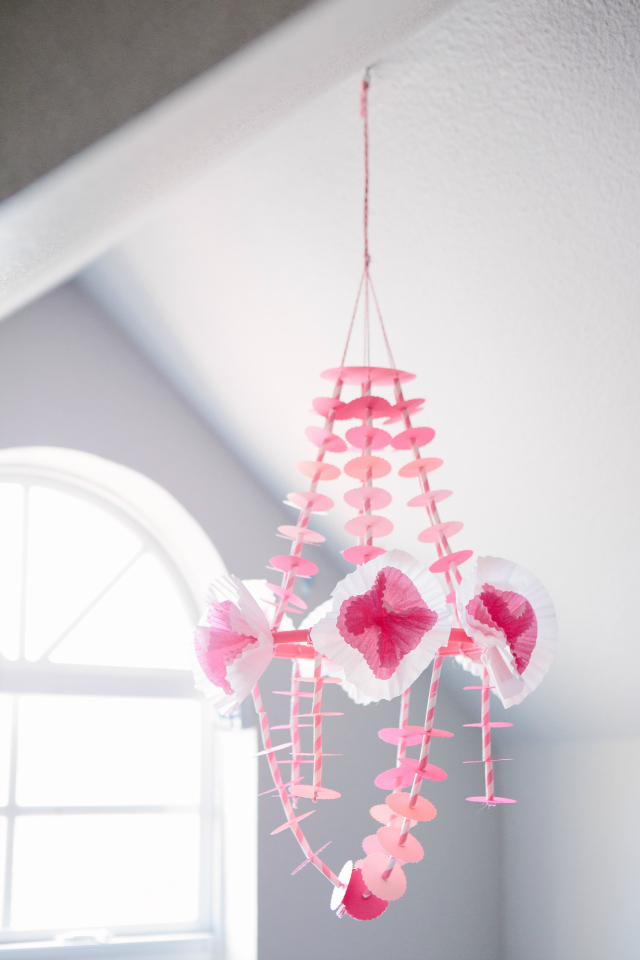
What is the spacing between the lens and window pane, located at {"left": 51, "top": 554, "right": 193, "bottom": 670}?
2959 millimetres

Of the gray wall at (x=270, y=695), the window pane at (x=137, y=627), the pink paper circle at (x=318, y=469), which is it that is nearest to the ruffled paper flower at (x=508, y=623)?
the pink paper circle at (x=318, y=469)

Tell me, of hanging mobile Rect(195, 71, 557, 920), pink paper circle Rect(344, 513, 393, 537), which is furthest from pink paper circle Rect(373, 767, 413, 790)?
pink paper circle Rect(344, 513, 393, 537)

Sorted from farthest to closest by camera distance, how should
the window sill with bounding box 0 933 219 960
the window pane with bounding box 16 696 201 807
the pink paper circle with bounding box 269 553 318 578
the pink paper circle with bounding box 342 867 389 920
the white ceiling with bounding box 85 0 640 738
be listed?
the window pane with bounding box 16 696 201 807, the window sill with bounding box 0 933 219 960, the white ceiling with bounding box 85 0 640 738, the pink paper circle with bounding box 269 553 318 578, the pink paper circle with bounding box 342 867 389 920

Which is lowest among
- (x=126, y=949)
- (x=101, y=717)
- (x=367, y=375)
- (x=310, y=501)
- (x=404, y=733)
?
(x=126, y=949)

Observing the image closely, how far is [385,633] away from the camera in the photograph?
45.3 inches

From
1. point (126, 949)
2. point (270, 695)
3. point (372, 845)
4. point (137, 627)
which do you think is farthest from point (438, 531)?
point (126, 949)

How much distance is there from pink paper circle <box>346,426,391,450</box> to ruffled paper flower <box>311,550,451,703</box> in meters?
0.27

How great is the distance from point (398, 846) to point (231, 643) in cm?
36

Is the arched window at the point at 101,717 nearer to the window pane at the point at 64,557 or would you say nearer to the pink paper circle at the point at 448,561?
the window pane at the point at 64,557

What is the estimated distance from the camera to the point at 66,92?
110 centimetres

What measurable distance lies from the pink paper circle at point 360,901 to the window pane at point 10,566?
187 cm

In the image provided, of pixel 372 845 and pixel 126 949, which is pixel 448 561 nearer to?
pixel 372 845

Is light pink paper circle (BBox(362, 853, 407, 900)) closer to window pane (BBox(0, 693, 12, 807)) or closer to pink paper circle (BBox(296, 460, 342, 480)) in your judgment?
pink paper circle (BBox(296, 460, 342, 480))

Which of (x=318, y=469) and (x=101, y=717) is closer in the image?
(x=318, y=469)
